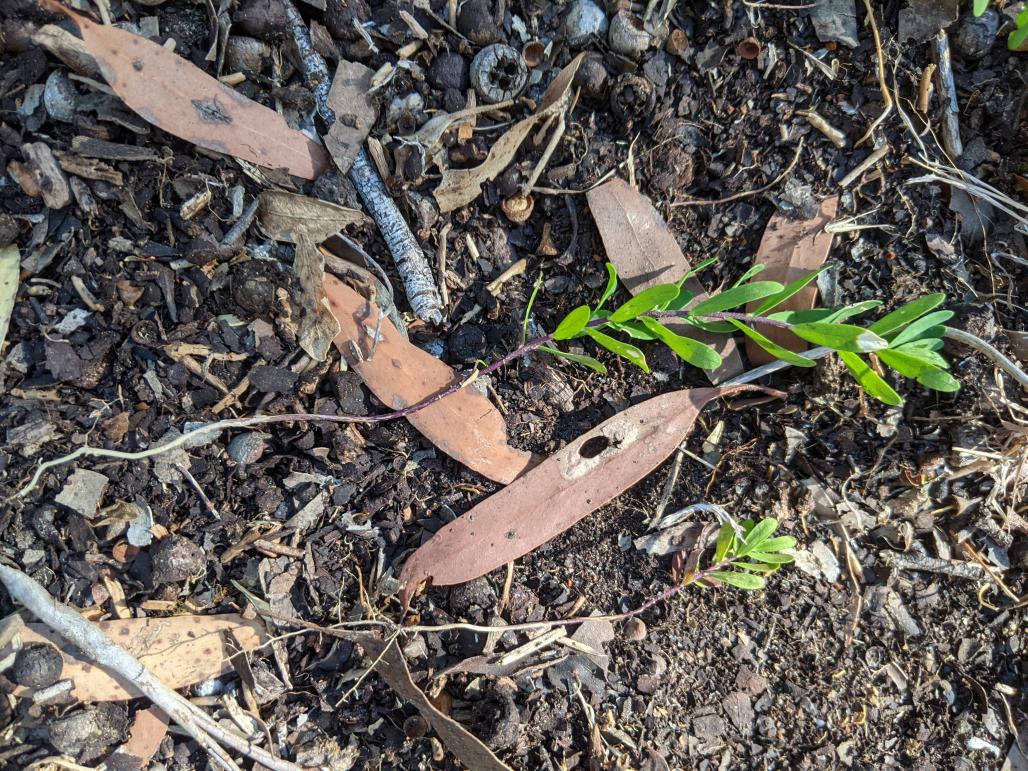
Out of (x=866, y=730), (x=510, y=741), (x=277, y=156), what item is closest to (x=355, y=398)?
(x=277, y=156)

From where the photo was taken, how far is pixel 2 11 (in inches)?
66.4

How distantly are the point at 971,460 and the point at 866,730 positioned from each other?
82 cm

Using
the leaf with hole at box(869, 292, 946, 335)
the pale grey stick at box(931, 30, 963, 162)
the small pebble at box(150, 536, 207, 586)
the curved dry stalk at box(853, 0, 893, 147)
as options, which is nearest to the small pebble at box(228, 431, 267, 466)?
the small pebble at box(150, 536, 207, 586)

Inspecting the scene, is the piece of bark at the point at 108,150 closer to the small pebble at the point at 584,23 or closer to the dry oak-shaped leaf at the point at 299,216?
the dry oak-shaped leaf at the point at 299,216

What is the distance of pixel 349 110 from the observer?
5.97ft

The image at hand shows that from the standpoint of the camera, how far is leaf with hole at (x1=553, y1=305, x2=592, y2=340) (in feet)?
5.65

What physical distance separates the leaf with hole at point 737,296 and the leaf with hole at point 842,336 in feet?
0.40

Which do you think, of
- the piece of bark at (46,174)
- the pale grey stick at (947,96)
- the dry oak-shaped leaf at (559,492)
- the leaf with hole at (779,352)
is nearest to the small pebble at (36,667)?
the dry oak-shaped leaf at (559,492)

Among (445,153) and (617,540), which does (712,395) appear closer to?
(617,540)

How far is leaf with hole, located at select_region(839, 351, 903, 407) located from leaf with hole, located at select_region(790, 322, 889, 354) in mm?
83

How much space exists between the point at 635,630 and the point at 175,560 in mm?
1257

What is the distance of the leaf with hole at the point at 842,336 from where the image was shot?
5.22ft

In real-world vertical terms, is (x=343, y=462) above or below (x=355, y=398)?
below

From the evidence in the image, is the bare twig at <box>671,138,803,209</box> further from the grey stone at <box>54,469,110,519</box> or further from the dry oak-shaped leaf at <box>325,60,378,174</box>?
the grey stone at <box>54,469,110,519</box>
